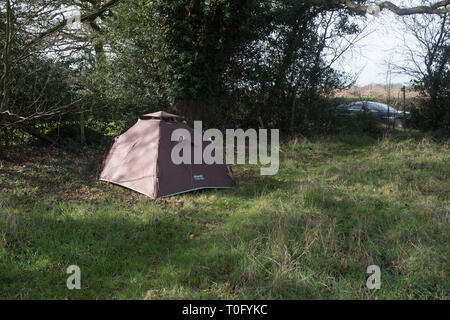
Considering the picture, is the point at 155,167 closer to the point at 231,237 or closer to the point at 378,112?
the point at 231,237

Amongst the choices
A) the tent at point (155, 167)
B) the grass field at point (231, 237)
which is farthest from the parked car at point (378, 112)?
the tent at point (155, 167)

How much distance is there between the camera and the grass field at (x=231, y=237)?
3.01m

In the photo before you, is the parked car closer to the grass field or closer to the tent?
the grass field

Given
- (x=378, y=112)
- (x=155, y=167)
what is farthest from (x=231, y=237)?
(x=378, y=112)

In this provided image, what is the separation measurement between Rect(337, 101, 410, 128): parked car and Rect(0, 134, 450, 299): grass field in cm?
512

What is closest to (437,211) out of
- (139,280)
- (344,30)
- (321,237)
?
(321,237)

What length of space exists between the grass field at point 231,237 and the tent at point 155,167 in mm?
214

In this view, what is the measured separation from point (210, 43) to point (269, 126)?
3.33m

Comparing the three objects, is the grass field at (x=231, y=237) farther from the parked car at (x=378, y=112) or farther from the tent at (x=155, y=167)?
the parked car at (x=378, y=112)

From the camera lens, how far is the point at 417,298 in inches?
114

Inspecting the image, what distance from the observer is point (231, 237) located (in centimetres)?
392

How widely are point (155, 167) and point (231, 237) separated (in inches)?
87.3

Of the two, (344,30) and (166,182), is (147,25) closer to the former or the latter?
(166,182)

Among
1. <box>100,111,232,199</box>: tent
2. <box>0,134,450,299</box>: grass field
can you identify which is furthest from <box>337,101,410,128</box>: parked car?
<box>100,111,232,199</box>: tent
